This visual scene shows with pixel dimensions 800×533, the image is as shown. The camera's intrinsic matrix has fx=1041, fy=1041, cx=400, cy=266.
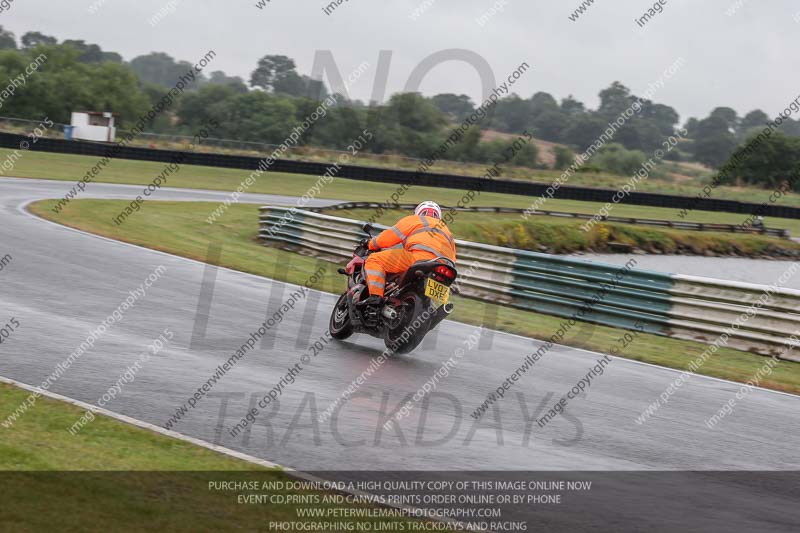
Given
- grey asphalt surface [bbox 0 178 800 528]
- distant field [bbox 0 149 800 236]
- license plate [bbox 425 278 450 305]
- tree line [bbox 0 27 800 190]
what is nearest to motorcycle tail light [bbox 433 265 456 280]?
license plate [bbox 425 278 450 305]

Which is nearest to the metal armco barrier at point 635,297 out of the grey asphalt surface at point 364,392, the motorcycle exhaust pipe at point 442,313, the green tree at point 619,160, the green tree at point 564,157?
the grey asphalt surface at point 364,392

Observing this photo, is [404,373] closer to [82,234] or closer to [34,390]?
[34,390]

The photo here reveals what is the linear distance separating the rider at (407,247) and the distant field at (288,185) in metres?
26.7

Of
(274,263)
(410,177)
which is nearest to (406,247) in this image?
(274,263)

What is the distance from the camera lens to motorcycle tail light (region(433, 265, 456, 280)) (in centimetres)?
1106

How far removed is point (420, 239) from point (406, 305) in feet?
2.41

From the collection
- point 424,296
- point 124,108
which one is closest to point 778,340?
point 424,296

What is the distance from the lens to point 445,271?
36.4ft

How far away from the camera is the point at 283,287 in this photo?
16375 millimetres

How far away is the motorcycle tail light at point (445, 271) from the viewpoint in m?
11.1

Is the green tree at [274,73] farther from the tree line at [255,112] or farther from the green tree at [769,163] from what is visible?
the green tree at [769,163]

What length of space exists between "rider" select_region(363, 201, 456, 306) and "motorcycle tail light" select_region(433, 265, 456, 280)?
0.15 metres

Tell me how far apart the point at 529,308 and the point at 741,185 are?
63.7 metres

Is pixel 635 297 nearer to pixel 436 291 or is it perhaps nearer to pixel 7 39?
pixel 436 291
